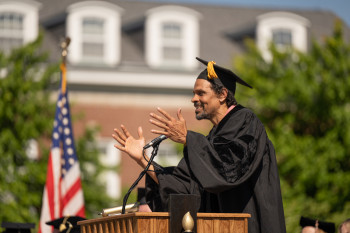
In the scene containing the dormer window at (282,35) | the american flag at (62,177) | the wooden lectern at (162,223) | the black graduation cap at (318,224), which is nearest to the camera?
the wooden lectern at (162,223)

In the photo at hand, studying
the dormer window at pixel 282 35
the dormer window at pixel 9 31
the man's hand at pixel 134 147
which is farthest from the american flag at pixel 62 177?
the dormer window at pixel 282 35

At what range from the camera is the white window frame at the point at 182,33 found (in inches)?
894

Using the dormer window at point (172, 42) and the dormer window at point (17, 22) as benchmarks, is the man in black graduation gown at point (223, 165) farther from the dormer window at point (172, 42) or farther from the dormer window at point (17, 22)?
the dormer window at point (172, 42)

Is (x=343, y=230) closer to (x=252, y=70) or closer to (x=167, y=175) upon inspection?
(x=167, y=175)

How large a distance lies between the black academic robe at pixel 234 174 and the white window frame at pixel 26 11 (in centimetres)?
1718

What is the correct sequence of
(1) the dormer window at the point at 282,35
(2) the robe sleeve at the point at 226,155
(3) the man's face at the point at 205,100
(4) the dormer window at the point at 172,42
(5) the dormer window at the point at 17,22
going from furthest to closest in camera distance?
(1) the dormer window at the point at 282,35 < (4) the dormer window at the point at 172,42 < (5) the dormer window at the point at 17,22 < (3) the man's face at the point at 205,100 < (2) the robe sleeve at the point at 226,155

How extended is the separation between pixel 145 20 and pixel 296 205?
30.9 feet

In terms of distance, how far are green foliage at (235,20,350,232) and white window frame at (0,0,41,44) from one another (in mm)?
6437

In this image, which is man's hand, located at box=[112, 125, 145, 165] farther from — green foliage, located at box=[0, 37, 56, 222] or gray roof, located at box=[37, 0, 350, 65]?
gray roof, located at box=[37, 0, 350, 65]

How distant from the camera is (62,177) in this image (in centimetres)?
1134

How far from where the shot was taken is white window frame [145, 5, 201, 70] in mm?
22703

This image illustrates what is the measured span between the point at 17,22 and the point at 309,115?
865cm

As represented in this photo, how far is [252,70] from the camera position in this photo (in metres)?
18.5

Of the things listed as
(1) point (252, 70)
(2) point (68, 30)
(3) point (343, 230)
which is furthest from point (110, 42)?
(3) point (343, 230)
